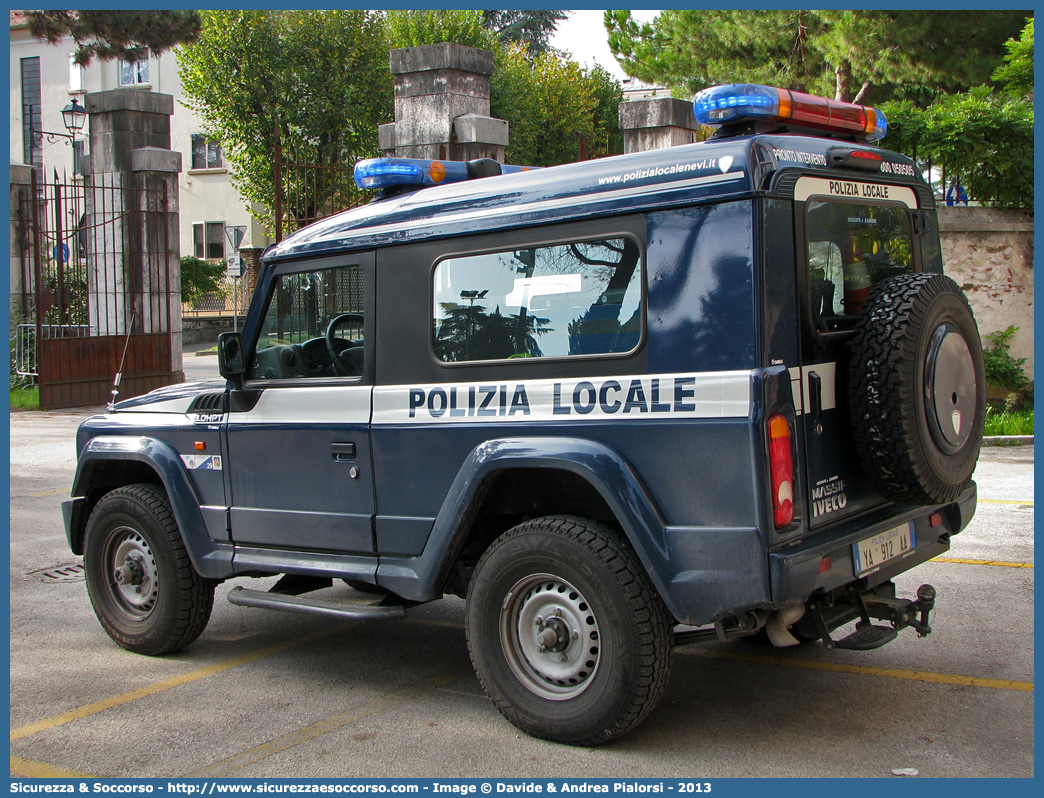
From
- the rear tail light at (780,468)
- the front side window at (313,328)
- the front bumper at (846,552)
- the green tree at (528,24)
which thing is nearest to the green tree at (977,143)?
the front bumper at (846,552)

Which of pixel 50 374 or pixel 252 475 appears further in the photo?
pixel 50 374

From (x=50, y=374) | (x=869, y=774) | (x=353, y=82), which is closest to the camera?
(x=869, y=774)

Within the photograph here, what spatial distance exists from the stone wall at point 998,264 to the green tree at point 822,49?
5815mm

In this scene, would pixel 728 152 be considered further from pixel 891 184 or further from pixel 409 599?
pixel 409 599

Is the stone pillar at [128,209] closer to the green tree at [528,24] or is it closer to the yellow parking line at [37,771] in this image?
the yellow parking line at [37,771]

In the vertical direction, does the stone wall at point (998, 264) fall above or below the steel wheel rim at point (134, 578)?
Result: above

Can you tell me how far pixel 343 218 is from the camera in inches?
197

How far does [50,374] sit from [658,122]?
9829 millimetres

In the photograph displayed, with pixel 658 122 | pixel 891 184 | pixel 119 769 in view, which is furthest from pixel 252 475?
pixel 658 122

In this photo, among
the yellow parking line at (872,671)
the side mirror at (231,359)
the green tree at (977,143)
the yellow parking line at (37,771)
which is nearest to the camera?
the yellow parking line at (37,771)

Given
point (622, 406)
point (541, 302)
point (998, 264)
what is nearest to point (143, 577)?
point (541, 302)

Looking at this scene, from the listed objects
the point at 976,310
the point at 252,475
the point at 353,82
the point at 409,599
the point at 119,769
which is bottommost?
the point at 119,769

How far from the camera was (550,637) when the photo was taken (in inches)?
163

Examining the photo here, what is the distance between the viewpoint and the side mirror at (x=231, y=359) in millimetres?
5246
